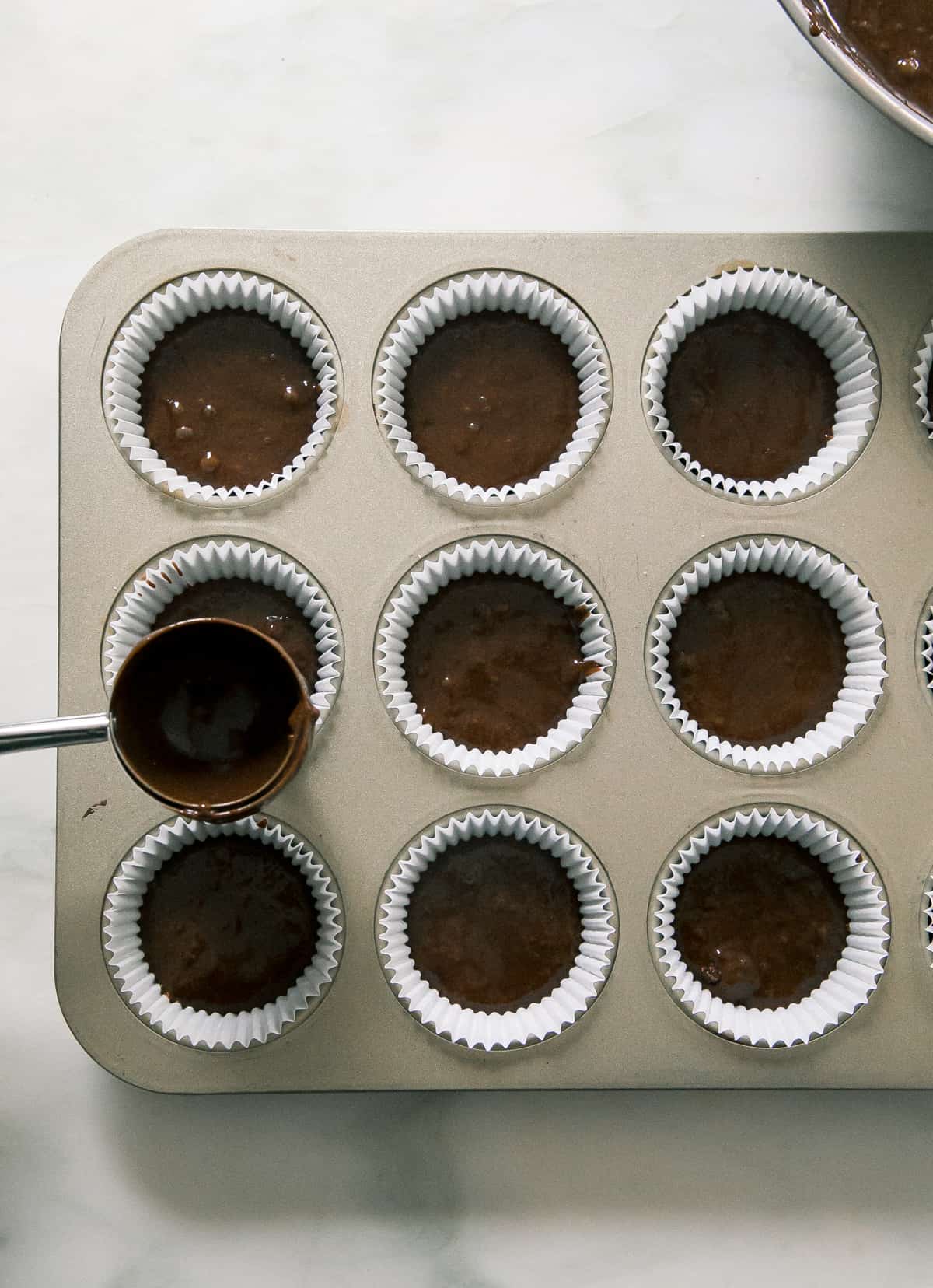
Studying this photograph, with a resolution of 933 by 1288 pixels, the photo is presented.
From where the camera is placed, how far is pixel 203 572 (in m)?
1.56

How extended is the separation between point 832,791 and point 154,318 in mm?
1108

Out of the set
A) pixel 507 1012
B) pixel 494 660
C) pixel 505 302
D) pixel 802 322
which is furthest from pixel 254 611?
Result: pixel 802 322

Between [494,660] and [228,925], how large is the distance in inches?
20.0

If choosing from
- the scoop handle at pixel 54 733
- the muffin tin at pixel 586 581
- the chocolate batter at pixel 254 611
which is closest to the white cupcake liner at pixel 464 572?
the muffin tin at pixel 586 581

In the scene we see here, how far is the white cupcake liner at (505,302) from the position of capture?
154 cm

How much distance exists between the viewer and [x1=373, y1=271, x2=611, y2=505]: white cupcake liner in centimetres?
154

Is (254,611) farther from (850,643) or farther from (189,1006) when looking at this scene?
(850,643)

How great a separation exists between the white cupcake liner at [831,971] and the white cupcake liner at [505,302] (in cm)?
52

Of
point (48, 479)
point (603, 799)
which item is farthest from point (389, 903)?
point (48, 479)

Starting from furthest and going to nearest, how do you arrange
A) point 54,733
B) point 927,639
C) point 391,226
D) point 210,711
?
point 391,226 → point 927,639 → point 210,711 → point 54,733

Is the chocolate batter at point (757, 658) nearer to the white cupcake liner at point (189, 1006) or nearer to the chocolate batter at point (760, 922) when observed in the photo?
the chocolate batter at point (760, 922)

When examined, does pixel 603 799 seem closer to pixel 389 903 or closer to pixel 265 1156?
pixel 389 903

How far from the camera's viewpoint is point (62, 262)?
168 cm

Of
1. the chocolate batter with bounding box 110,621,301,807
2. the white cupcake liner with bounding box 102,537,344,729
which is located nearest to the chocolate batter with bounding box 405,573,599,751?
the white cupcake liner with bounding box 102,537,344,729
